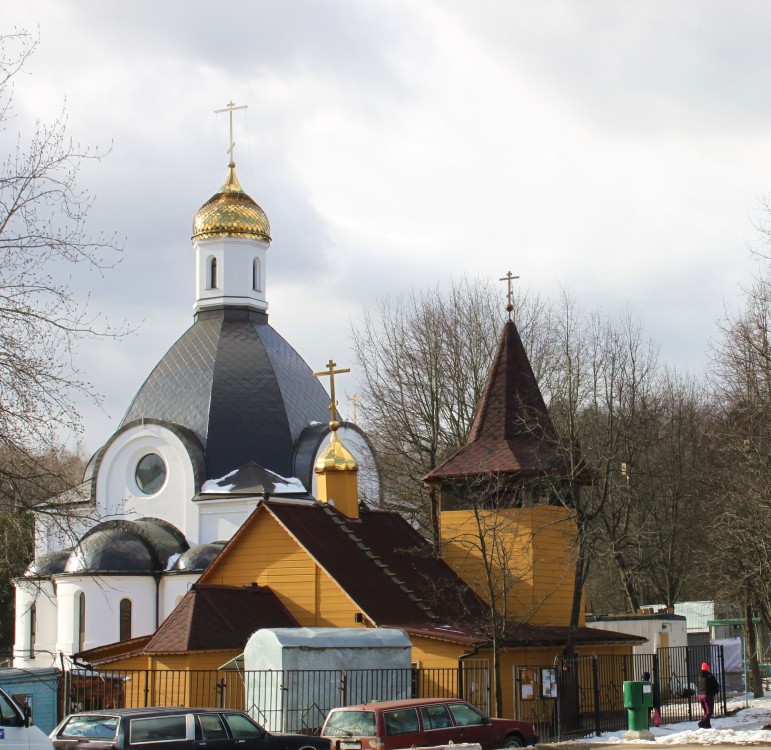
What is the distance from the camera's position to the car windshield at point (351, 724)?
56.3 ft

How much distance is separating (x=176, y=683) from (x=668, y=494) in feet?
79.3

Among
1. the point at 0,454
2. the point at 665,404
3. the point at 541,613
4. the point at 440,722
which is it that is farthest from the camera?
the point at 665,404

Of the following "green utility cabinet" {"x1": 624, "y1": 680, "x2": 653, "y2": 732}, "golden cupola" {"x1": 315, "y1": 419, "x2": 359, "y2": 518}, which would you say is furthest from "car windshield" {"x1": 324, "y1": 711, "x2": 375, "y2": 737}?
"golden cupola" {"x1": 315, "y1": 419, "x2": 359, "y2": 518}

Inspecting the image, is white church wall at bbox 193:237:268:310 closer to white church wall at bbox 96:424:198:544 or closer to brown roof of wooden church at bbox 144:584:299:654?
white church wall at bbox 96:424:198:544

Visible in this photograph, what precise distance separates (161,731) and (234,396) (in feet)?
85.5

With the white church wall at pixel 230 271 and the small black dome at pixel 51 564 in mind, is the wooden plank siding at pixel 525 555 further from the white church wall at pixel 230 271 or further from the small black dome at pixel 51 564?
the white church wall at pixel 230 271

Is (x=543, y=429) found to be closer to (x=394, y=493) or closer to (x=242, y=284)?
(x=394, y=493)

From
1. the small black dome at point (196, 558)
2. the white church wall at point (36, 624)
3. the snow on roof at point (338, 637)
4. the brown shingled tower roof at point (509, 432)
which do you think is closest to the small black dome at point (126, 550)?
the small black dome at point (196, 558)

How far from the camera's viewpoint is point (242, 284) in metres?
45.5

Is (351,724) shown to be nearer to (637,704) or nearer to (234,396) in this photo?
(637,704)

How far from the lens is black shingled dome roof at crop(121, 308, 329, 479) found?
41000 millimetres

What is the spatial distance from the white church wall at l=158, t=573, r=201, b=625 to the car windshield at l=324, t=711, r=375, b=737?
2044cm

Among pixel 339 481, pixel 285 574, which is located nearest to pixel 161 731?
pixel 285 574

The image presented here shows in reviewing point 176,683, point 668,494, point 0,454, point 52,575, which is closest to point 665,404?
point 668,494
